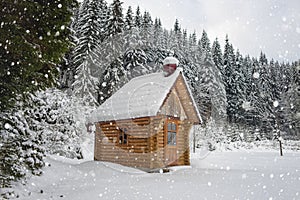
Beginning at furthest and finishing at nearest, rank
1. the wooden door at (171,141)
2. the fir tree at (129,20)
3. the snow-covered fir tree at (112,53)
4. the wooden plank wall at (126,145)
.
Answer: the fir tree at (129,20) → the snow-covered fir tree at (112,53) → the wooden door at (171,141) → the wooden plank wall at (126,145)

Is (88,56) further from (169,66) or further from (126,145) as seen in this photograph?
(126,145)

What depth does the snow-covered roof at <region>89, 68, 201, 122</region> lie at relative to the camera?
13992 millimetres

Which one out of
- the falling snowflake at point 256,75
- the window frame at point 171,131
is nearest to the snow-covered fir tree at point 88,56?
the window frame at point 171,131

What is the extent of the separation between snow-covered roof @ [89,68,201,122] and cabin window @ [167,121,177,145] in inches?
75.1

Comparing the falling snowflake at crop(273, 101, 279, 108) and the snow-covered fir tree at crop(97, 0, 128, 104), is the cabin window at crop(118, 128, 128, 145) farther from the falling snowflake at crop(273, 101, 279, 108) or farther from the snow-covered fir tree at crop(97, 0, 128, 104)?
the falling snowflake at crop(273, 101, 279, 108)

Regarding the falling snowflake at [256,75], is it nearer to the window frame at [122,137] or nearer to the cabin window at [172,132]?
the cabin window at [172,132]

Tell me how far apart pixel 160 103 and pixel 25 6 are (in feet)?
29.2

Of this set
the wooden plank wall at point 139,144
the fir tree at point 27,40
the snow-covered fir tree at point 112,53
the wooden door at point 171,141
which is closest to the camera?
the fir tree at point 27,40

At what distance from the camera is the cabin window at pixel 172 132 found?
15.1 m

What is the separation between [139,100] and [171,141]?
3.01 m

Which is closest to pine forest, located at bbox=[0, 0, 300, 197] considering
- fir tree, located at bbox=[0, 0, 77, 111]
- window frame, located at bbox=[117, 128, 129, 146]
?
fir tree, located at bbox=[0, 0, 77, 111]

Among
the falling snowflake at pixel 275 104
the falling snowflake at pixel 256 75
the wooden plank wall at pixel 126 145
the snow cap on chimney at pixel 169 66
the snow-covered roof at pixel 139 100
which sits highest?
the falling snowflake at pixel 256 75

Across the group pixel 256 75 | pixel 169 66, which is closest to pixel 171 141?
pixel 169 66

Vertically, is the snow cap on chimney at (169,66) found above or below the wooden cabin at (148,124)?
above
